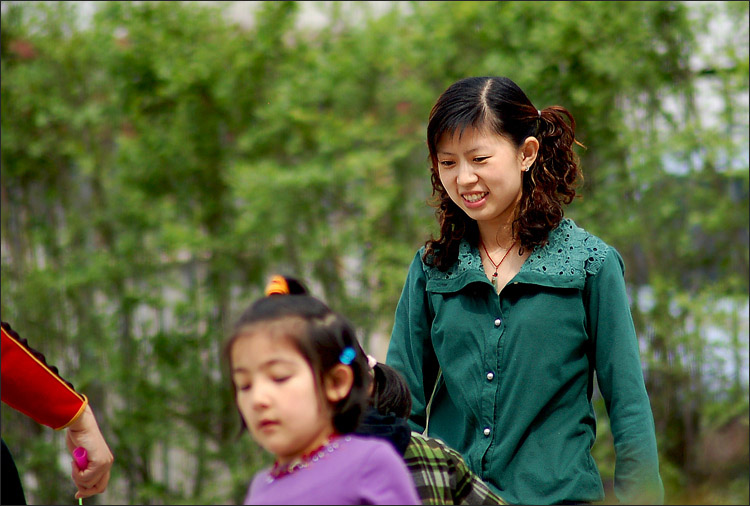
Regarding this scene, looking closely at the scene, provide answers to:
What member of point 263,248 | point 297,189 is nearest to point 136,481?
point 263,248

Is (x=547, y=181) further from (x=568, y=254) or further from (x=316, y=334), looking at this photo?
(x=316, y=334)

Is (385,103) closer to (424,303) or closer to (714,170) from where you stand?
(714,170)

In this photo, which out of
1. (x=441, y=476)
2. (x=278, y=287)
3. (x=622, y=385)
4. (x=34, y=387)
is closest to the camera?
(x=278, y=287)

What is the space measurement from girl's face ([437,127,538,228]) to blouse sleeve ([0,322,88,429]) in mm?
1004

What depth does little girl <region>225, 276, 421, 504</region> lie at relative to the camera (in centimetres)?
135

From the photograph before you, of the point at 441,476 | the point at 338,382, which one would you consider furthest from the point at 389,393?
the point at 338,382

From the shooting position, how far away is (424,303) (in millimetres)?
2160

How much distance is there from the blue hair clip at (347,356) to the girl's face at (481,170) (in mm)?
653

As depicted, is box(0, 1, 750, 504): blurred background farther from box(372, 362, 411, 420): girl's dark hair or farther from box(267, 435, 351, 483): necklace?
box(267, 435, 351, 483): necklace

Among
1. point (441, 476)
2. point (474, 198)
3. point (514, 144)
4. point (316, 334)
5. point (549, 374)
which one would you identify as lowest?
point (441, 476)

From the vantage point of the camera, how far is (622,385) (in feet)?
6.32

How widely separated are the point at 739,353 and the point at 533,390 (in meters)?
3.28

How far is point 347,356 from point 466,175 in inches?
26.7

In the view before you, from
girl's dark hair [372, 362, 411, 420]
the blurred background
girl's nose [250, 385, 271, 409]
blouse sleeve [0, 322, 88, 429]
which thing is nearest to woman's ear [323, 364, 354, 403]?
girl's nose [250, 385, 271, 409]
